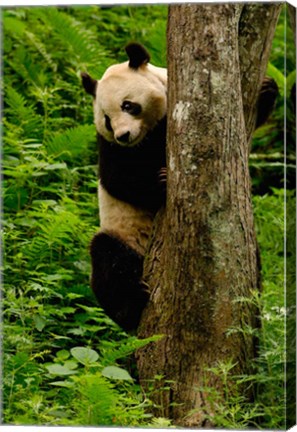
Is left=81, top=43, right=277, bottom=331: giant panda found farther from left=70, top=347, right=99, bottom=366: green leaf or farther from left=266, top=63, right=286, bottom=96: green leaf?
left=70, top=347, right=99, bottom=366: green leaf

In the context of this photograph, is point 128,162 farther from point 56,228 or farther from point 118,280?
point 118,280

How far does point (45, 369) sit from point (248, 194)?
1.60 m

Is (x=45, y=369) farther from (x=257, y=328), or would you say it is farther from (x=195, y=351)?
(x=257, y=328)

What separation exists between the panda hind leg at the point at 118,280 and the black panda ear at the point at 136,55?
115 cm

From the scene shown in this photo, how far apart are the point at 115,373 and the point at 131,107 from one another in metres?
1.74

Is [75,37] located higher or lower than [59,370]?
higher

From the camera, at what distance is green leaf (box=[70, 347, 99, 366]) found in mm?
5550

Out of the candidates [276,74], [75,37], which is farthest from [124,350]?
[75,37]

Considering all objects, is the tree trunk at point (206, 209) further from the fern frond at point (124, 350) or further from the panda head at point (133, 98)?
the panda head at point (133, 98)

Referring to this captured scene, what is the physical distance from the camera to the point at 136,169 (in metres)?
6.25

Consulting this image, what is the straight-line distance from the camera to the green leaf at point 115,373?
5453 mm

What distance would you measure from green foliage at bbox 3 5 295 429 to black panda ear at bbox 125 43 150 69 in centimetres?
24

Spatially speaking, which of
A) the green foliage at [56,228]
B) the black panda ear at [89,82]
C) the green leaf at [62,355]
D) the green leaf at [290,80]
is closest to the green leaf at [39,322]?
the green foliage at [56,228]

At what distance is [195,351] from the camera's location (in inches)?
210
